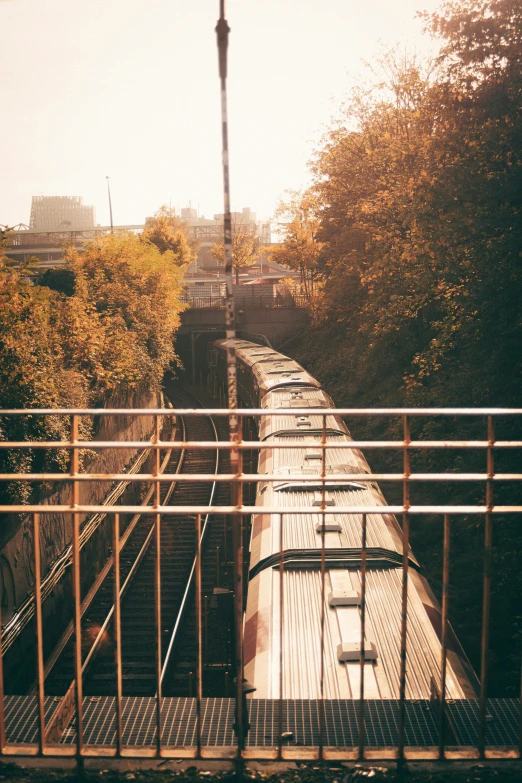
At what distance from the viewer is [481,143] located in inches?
461

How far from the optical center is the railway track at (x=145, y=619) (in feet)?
34.1

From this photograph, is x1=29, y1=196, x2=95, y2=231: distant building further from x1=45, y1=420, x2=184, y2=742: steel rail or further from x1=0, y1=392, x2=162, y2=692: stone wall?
x1=45, y1=420, x2=184, y2=742: steel rail

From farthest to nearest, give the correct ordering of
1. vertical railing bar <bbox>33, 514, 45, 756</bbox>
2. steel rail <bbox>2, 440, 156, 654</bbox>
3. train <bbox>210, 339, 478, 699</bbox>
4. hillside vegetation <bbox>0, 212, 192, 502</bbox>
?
1. hillside vegetation <bbox>0, 212, 192, 502</bbox>
2. steel rail <bbox>2, 440, 156, 654</bbox>
3. train <bbox>210, 339, 478, 699</bbox>
4. vertical railing bar <bbox>33, 514, 45, 756</bbox>

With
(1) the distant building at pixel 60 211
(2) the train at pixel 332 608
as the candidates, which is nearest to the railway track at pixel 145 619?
(2) the train at pixel 332 608

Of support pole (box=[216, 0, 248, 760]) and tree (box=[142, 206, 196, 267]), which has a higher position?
tree (box=[142, 206, 196, 267])

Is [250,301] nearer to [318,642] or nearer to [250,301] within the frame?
[250,301]

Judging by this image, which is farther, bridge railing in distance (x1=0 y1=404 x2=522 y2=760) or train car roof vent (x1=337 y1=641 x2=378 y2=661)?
train car roof vent (x1=337 y1=641 x2=378 y2=661)

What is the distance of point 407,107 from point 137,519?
14.4 metres

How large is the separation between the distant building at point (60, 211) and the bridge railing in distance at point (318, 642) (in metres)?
121

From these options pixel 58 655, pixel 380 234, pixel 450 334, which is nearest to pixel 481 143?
pixel 450 334

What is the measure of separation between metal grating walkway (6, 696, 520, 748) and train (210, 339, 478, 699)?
0.67ft

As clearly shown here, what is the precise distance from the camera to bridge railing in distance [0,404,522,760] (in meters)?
3.36

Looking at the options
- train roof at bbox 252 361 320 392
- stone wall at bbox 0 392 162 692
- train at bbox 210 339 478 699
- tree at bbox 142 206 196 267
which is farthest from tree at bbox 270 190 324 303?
train at bbox 210 339 478 699

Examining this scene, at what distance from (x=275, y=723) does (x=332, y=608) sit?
2.03 meters
